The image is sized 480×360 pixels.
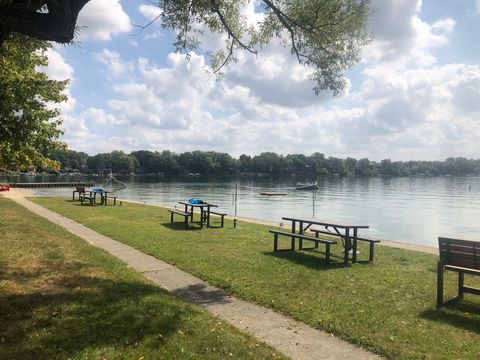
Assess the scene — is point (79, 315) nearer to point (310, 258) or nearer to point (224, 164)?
point (310, 258)

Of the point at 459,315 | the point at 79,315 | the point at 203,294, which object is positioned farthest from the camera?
the point at 203,294

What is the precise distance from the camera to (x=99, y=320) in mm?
5418

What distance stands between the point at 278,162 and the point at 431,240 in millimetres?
164010

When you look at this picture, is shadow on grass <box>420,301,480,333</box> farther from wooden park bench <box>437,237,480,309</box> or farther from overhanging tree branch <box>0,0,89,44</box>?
overhanging tree branch <box>0,0,89,44</box>

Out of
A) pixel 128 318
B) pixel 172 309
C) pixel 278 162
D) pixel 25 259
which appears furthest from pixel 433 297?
pixel 278 162

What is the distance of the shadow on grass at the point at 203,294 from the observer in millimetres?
6812

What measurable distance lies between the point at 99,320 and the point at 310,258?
20.8 ft

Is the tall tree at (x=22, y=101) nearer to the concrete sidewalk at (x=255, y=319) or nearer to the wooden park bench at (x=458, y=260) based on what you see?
the concrete sidewalk at (x=255, y=319)

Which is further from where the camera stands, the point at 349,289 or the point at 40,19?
the point at 349,289

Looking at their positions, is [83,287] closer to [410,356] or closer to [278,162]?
[410,356]

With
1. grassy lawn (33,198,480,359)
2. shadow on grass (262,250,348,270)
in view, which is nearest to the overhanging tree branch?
grassy lawn (33,198,480,359)

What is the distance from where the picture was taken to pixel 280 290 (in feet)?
24.5

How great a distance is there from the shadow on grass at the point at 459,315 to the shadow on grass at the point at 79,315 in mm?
3685

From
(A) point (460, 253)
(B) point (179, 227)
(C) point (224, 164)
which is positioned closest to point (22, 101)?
(B) point (179, 227)
